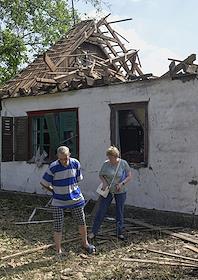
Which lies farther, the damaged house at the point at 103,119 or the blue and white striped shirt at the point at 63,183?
the damaged house at the point at 103,119

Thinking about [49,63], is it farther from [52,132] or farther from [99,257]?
[99,257]

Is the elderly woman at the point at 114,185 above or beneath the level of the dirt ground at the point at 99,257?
above

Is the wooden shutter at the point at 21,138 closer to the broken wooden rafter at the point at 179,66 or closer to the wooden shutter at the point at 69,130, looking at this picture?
the wooden shutter at the point at 69,130

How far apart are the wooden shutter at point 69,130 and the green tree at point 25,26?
353 inches

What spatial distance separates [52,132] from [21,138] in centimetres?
132

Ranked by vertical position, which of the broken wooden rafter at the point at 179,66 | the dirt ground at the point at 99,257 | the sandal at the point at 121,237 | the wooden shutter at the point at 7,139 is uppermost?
the broken wooden rafter at the point at 179,66

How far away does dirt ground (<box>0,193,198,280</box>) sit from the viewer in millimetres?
6312

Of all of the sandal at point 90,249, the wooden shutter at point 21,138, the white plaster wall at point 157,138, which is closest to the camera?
the sandal at point 90,249

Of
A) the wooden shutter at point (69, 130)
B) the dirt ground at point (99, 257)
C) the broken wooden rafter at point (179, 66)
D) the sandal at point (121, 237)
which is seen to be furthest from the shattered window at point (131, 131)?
the sandal at point (121, 237)

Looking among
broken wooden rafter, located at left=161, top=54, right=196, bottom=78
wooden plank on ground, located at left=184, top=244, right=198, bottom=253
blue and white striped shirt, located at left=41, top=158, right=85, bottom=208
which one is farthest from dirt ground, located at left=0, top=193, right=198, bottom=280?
broken wooden rafter, located at left=161, top=54, right=196, bottom=78

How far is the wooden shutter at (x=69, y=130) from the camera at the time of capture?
1177 centimetres

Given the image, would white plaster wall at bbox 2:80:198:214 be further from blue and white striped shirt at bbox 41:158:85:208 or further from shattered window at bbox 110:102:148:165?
blue and white striped shirt at bbox 41:158:85:208

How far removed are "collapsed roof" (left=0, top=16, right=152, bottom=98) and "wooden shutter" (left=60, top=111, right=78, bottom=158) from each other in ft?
2.26

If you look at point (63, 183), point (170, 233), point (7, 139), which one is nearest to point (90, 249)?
point (63, 183)
